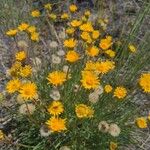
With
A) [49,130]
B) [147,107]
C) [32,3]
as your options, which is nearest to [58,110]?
[49,130]

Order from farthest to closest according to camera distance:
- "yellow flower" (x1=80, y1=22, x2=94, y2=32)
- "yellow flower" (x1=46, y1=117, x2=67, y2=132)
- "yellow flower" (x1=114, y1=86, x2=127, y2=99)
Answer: "yellow flower" (x1=80, y1=22, x2=94, y2=32) → "yellow flower" (x1=114, y1=86, x2=127, y2=99) → "yellow flower" (x1=46, y1=117, x2=67, y2=132)

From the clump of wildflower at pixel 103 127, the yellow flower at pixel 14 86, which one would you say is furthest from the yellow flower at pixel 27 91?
Result: the clump of wildflower at pixel 103 127

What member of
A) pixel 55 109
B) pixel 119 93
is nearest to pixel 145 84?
pixel 119 93

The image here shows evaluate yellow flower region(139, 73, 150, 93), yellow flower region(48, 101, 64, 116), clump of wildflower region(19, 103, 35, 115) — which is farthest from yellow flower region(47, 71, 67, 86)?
yellow flower region(139, 73, 150, 93)

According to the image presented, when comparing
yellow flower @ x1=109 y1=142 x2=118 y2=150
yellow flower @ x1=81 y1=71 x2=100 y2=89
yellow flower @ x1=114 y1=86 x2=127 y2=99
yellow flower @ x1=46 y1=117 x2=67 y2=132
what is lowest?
yellow flower @ x1=109 y1=142 x2=118 y2=150

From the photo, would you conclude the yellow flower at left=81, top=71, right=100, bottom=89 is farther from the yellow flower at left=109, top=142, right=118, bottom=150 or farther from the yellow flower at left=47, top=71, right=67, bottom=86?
the yellow flower at left=109, top=142, right=118, bottom=150

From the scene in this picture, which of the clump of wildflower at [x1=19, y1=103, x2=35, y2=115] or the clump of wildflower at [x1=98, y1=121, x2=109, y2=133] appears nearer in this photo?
the clump of wildflower at [x1=98, y1=121, x2=109, y2=133]

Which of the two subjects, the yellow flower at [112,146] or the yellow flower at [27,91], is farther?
the yellow flower at [112,146]

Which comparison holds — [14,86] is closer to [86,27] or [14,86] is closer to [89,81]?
[89,81]

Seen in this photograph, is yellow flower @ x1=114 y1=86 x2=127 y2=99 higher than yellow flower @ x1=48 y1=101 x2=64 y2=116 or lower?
higher

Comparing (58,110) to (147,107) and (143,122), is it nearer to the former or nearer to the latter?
(143,122)

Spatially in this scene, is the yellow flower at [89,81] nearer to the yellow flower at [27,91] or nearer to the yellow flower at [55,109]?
the yellow flower at [55,109]

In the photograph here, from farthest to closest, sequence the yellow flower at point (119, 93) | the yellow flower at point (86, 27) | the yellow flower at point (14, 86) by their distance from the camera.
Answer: the yellow flower at point (86, 27), the yellow flower at point (119, 93), the yellow flower at point (14, 86)
